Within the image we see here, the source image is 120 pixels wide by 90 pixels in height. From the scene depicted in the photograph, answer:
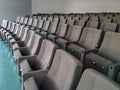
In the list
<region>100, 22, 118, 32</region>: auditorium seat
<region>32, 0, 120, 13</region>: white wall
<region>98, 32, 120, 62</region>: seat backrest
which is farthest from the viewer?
<region>32, 0, 120, 13</region>: white wall

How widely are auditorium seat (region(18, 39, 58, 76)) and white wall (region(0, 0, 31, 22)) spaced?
31.7 ft

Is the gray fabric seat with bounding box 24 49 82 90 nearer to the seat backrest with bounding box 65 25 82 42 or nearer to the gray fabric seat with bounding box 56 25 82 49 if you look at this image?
the gray fabric seat with bounding box 56 25 82 49

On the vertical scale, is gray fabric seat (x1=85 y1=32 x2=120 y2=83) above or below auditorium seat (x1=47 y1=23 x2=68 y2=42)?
above

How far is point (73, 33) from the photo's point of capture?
3.79 metres

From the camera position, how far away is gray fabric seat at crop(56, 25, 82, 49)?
333cm

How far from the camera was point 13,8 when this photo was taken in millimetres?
11664

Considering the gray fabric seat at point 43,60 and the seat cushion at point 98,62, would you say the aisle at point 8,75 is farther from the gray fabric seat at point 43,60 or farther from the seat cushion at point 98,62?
Answer: the seat cushion at point 98,62

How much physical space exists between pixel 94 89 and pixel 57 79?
2.10ft

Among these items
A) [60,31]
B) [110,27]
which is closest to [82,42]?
[110,27]

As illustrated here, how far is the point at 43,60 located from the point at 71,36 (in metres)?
1.64

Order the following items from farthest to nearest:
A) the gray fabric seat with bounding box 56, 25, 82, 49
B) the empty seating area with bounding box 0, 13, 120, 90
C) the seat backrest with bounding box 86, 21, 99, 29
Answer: the seat backrest with bounding box 86, 21, 99, 29, the gray fabric seat with bounding box 56, 25, 82, 49, the empty seating area with bounding box 0, 13, 120, 90

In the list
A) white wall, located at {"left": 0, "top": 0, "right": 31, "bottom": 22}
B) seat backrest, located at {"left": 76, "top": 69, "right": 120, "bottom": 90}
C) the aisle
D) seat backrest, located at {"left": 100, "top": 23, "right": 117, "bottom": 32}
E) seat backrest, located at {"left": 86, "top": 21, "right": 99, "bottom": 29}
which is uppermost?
seat backrest, located at {"left": 76, "top": 69, "right": 120, "bottom": 90}

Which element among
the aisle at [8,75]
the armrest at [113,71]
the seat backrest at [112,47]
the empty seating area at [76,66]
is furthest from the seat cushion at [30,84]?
the aisle at [8,75]

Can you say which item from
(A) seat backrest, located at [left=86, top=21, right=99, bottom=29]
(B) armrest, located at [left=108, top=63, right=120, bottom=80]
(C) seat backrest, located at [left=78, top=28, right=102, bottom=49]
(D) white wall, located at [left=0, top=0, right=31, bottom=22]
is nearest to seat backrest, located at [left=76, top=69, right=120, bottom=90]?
(B) armrest, located at [left=108, top=63, right=120, bottom=80]
